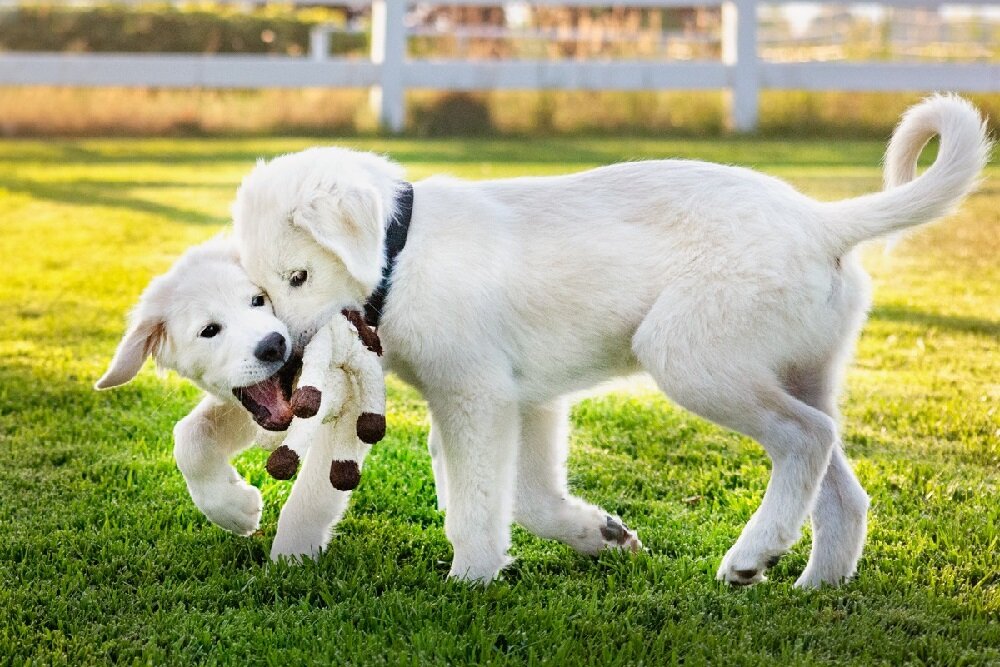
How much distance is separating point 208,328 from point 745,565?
1.45 meters

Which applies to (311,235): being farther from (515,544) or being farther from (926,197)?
(926,197)

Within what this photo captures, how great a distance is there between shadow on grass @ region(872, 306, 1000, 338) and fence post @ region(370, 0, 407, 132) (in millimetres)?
8938

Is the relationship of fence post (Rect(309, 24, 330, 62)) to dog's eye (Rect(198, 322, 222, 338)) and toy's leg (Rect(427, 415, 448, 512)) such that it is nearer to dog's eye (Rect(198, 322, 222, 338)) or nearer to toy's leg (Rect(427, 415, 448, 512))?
toy's leg (Rect(427, 415, 448, 512))

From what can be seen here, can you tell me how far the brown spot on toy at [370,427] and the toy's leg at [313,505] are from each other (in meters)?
0.19

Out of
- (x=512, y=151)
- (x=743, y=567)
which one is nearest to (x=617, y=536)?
(x=743, y=567)

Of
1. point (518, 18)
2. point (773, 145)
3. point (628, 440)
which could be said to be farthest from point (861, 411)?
point (518, 18)

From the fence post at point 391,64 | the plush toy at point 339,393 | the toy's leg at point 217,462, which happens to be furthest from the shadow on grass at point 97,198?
the plush toy at point 339,393

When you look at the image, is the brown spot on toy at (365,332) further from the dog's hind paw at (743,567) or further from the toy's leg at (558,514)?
the dog's hind paw at (743,567)

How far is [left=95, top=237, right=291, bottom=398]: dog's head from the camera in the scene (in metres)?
3.22

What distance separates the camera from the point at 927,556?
133 inches

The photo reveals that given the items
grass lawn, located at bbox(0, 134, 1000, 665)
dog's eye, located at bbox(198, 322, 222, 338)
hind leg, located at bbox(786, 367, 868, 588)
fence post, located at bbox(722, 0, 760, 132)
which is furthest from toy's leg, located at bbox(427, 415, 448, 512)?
fence post, located at bbox(722, 0, 760, 132)

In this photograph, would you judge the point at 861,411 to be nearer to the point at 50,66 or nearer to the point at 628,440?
the point at 628,440

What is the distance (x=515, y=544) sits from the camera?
11.9 feet

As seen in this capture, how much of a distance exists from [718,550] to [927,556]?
1.75 ft
